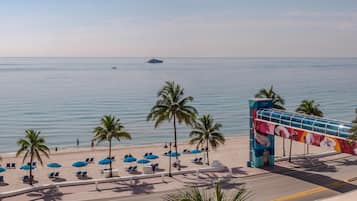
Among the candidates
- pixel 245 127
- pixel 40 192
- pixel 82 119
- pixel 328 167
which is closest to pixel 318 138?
pixel 328 167

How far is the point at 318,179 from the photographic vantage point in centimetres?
3588

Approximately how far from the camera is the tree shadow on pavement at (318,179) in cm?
3301

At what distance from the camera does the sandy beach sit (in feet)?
139

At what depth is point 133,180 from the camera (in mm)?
35688

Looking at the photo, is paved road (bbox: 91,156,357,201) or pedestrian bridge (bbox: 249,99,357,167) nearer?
paved road (bbox: 91,156,357,201)

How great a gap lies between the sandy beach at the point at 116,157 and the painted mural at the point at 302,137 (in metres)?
5.97

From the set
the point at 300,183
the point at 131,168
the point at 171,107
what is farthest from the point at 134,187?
the point at 300,183

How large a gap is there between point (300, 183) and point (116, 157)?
88.4ft

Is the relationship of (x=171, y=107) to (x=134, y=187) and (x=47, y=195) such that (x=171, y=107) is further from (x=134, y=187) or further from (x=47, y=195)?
(x=47, y=195)

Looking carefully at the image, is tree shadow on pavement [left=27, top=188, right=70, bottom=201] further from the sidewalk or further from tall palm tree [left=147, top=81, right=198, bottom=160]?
tall palm tree [left=147, top=81, right=198, bottom=160]

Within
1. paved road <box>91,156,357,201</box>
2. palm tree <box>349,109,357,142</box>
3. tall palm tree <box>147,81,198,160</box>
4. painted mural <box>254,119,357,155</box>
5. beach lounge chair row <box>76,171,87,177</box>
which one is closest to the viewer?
palm tree <box>349,109,357,142</box>

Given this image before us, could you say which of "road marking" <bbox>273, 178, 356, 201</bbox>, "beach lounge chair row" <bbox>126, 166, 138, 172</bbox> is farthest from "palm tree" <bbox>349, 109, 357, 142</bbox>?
"beach lounge chair row" <bbox>126, 166, 138, 172</bbox>

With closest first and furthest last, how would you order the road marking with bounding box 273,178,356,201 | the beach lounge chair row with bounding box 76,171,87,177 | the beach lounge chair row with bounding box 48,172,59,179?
the road marking with bounding box 273,178,356,201 → the beach lounge chair row with bounding box 48,172,59,179 → the beach lounge chair row with bounding box 76,171,87,177

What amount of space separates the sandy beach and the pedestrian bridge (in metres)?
4.62
